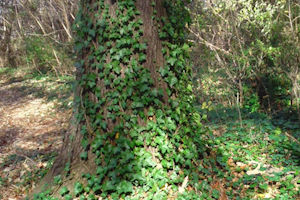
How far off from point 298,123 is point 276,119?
519 mm

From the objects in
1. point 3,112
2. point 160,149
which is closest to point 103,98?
point 160,149

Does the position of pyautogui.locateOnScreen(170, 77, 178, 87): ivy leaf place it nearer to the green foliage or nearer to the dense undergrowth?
the dense undergrowth

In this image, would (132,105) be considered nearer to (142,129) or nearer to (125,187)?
(142,129)

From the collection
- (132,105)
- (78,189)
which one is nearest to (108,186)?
(78,189)

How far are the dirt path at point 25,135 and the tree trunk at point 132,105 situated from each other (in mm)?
1368

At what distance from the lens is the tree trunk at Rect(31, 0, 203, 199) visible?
3.12m

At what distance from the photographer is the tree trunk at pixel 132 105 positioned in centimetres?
312

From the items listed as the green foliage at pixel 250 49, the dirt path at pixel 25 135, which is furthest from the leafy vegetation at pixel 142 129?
the green foliage at pixel 250 49

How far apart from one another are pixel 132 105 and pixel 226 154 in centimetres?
163

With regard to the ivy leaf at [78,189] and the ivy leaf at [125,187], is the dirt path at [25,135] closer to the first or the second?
the ivy leaf at [78,189]

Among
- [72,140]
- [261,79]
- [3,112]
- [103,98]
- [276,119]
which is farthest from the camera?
[3,112]

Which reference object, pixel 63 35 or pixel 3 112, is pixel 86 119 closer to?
pixel 3 112

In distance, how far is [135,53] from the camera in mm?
3176

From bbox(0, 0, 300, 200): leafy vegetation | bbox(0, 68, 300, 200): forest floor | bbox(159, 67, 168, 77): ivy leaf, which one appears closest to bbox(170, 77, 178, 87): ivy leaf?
bbox(0, 0, 300, 200): leafy vegetation
